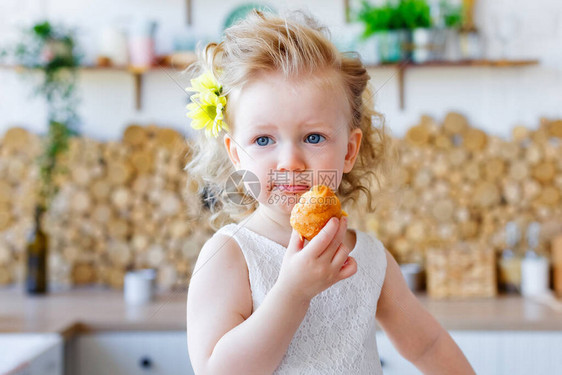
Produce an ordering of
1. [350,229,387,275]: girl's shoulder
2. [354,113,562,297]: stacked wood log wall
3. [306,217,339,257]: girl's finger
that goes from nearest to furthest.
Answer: [306,217,339,257]: girl's finger, [350,229,387,275]: girl's shoulder, [354,113,562,297]: stacked wood log wall

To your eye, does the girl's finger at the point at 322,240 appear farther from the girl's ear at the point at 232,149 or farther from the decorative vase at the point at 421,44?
the decorative vase at the point at 421,44

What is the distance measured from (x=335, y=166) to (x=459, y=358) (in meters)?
0.35

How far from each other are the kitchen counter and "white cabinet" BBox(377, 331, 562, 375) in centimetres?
2

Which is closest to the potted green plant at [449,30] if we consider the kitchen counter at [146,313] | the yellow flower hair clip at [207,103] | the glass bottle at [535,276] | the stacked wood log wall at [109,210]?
the glass bottle at [535,276]

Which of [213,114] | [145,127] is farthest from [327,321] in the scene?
[145,127]

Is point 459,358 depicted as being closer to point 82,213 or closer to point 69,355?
point 69,355

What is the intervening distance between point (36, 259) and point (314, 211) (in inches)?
66.0

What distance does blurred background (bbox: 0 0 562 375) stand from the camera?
1999mm

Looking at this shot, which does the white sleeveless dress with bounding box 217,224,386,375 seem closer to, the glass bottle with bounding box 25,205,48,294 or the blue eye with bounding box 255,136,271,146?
the blue eye with bounding box 255,136,271,146

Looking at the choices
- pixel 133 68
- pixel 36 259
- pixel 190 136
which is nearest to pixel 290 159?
pixel 190 136

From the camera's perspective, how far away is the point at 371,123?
2.97ft

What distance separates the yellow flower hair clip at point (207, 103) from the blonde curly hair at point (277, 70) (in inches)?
0.4

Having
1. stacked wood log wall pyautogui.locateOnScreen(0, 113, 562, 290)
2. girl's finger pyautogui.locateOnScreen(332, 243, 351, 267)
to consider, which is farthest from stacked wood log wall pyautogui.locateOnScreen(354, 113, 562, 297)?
girl's finger pyautogui.locateOnScreen(332, 243, 351, 267)

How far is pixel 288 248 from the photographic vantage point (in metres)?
0.62
